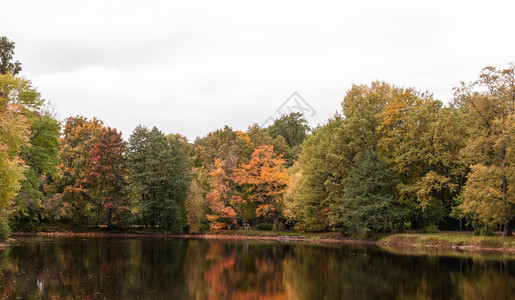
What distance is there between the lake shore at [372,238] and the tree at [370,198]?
178 centimetres

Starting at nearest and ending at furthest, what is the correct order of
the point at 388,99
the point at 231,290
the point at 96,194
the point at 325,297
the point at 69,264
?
1. the point at 325,297
2. the point at 231,290
3. the point at 69,264
4. the point at 388,99
5. the point at 96,194

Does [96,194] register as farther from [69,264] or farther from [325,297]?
[325,297]

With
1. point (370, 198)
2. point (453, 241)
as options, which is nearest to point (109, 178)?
point (370, 198)

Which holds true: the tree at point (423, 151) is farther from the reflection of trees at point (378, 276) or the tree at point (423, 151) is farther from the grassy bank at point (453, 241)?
the reflection of trees at point (378, 276)

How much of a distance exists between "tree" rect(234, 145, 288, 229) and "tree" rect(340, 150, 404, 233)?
529 inches

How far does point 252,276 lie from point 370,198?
27.7 metres

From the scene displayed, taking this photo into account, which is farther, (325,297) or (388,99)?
(388,99)

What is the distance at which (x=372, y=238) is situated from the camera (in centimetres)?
5094

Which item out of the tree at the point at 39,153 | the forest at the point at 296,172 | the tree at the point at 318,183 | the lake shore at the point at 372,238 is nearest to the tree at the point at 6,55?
the forest at the point at 296,172

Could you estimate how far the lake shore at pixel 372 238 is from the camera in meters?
40.2

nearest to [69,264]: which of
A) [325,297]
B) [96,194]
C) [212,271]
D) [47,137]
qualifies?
[212,271]

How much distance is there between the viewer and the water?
63.5ft

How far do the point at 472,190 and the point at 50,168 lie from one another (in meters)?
40.7

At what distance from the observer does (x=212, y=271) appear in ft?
87.9
